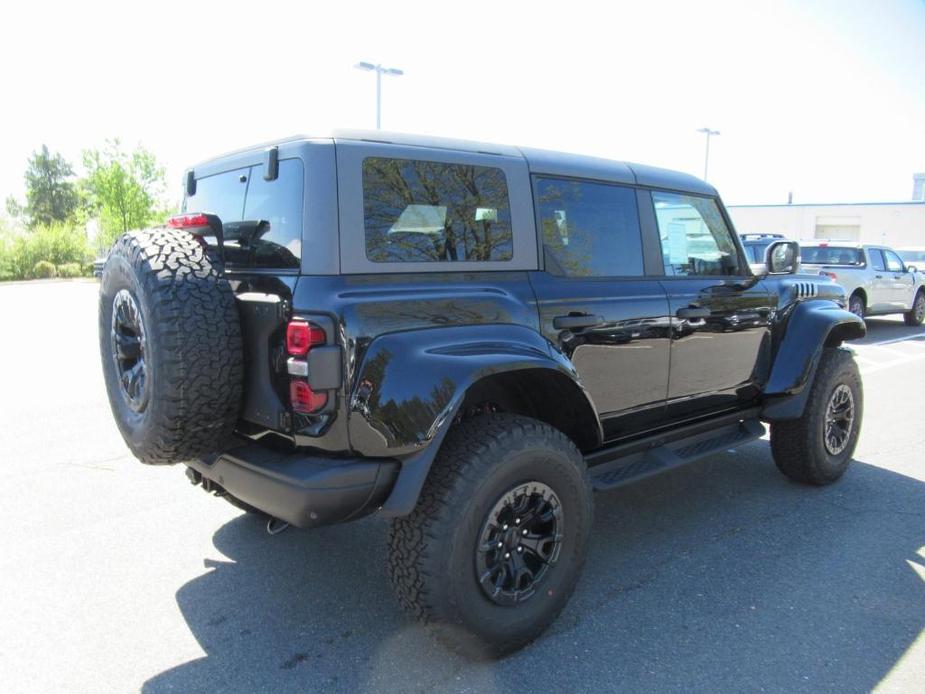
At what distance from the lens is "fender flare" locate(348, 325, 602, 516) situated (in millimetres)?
2342

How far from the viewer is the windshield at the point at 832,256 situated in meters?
13.0

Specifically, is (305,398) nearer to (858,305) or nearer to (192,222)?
(192,222)

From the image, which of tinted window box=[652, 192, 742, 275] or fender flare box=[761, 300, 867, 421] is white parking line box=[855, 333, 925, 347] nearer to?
fender flare box=[761, 300, 867, 421]

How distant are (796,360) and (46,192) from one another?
84.2m

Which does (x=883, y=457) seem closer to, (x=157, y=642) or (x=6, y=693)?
(x=157, y=642)

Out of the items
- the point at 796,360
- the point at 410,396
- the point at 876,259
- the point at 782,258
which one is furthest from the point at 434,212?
the point at 876,259

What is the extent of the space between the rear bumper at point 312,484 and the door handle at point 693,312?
76.1 inches

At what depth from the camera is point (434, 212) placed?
276 cm

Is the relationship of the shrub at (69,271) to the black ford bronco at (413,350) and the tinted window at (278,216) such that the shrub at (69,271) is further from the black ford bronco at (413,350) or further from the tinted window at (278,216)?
the tinted window at (278,216)

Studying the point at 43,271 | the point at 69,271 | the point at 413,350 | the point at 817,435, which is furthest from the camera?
the point at 43,271

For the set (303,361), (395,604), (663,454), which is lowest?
(395,604)

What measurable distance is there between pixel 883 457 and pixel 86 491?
565cm

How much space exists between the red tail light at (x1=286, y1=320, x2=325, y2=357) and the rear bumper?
1.26 feet

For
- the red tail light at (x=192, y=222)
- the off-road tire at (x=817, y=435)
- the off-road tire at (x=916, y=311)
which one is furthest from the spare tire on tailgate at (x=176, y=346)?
the off-road tire at (x=916, y=311)
